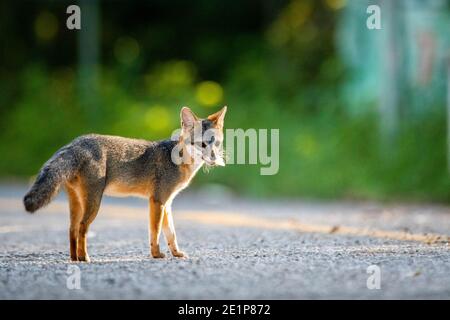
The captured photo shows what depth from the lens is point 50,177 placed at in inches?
320

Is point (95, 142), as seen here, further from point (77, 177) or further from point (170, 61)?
point (170, 61)

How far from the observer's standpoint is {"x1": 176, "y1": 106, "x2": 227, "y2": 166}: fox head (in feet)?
29.7

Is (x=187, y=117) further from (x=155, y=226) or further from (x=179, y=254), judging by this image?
(x=179, y=254)

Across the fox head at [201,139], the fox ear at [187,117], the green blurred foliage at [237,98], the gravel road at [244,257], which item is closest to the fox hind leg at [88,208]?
the gravel road at [244,257]

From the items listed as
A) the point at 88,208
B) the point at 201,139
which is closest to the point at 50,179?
the point at 88,208

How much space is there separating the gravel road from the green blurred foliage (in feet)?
11.2

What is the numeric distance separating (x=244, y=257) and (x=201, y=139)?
1327 mm

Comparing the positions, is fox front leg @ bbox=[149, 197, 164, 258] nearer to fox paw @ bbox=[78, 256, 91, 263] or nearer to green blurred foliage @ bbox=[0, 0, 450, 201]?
fox paw @ bbox=[78, 256, 91, 263]

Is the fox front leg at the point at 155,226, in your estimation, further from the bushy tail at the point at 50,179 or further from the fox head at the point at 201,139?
the bushy tail at the point at 50,179

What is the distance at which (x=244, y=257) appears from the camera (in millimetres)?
8664

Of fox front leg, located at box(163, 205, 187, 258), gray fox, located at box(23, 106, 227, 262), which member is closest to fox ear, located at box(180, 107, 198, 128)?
gray fox, located at box(23, 106, 227, 262)

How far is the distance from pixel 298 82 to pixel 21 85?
10.1 meters

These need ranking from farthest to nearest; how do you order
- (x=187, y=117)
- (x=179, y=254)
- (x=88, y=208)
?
(x=187, y=117)
(x=179, y=254)
(x=88, y=208)

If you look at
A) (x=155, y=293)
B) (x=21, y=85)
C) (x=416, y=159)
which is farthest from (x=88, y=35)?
(x=155, y=293)
